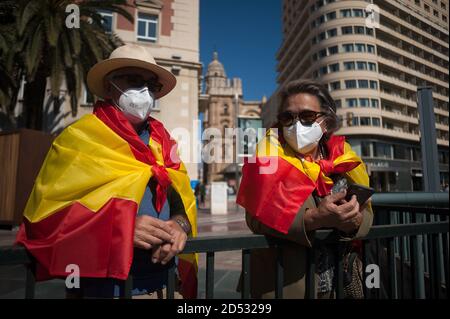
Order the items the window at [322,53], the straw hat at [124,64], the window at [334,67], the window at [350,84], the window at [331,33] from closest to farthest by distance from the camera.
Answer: the straw hat at [124,64]
the window at [350,84]
the window at [334,67]
the window at [331,33]
the window at [322,53]

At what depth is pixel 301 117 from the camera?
175 cm

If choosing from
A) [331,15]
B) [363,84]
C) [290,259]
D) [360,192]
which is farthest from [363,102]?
[290,259]

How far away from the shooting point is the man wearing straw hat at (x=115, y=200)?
121 centimetres

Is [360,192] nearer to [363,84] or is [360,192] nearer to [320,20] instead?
[363,84]

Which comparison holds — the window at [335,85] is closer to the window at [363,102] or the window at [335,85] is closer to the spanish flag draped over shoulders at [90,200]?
the window at [363,102]

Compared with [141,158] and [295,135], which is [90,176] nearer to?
[141,158]

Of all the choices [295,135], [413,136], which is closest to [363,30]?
[413,136]

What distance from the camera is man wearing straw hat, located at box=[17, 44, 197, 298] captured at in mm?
1208

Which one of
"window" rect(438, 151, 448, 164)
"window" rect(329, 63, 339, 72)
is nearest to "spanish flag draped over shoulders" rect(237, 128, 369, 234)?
"window" rect(329, 63, 339, 72)

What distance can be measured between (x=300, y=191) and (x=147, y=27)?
57.2ft

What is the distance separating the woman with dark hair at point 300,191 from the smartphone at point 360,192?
37 mm

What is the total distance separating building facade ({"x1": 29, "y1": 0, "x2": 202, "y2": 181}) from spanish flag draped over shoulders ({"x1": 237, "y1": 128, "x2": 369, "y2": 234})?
14.6m

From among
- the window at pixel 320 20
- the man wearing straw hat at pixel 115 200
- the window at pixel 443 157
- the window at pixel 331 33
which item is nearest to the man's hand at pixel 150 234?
the man wearing straw hat at pixel 115 200
